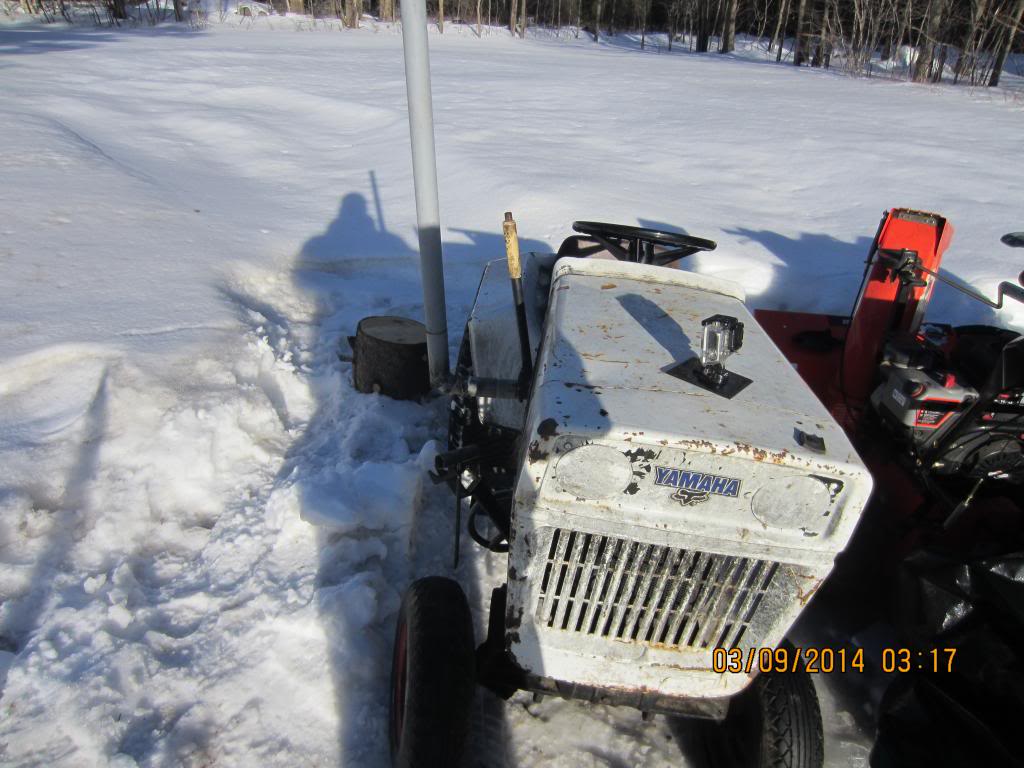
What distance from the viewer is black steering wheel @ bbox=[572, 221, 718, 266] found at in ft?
9.00

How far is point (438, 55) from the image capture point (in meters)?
16.2

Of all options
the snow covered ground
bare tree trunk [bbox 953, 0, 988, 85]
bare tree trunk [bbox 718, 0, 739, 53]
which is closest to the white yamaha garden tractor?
the snow covered ground

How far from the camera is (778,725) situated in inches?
65.9

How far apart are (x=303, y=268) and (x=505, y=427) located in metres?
3.09

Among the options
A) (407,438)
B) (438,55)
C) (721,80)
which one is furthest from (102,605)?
(438,55)

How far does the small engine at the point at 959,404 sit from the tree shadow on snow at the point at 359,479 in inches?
74.1

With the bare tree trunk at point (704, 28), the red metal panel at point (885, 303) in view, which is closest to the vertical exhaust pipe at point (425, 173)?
the red metal panel at point (885, 303)

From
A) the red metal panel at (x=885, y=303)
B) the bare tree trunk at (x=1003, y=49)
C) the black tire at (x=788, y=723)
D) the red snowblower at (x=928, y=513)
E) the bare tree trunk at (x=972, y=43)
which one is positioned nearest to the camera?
the black tire at (x=788, y=723)

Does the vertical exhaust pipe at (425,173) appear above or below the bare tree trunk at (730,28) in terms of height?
below

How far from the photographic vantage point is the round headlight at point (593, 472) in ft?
4.49

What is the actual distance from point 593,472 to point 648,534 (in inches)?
8.0

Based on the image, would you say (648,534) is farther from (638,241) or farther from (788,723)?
(638,241)

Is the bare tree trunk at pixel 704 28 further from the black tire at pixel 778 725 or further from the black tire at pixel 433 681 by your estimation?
the black tire at pixel 433 681

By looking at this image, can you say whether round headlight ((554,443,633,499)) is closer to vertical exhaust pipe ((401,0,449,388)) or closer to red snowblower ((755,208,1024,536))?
vertical exhaust pipe ((401,0,449,388))
